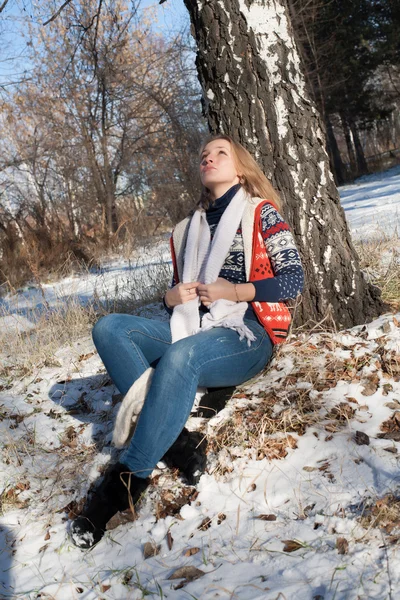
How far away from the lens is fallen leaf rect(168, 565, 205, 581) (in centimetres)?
179

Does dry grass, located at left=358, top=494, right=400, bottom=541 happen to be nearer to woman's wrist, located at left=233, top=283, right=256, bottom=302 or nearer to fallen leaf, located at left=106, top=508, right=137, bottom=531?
fallen leaf, located at left=106, top=508, right=137, bottom=531

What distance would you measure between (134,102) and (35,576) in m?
12.7

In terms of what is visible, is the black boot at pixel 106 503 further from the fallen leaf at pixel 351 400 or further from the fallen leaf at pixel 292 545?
A: the fallen leaf at pixel 351 400

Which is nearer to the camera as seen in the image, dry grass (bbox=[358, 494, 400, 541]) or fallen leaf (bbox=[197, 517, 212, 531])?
dry grass (bbox=[358, 494, 400, 541])

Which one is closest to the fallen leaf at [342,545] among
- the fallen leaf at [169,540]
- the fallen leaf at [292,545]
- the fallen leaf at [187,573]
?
the fallen leaf at [292,545]

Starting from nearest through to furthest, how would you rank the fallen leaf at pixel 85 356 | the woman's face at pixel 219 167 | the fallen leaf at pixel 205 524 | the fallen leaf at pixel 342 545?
the fallen leaf at pixel 342 545 < the fallen leaf at pixel 205 524 < the woman's face at pixel 219 167 < the fallen leaf at pixel 85 356

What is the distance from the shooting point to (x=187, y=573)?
1808mm

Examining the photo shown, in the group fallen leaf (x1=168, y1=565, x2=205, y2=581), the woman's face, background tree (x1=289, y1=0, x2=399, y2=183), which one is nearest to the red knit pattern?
the woman's face

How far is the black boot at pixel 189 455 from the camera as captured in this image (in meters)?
2.23

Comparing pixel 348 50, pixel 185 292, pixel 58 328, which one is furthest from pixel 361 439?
pixel 348 50

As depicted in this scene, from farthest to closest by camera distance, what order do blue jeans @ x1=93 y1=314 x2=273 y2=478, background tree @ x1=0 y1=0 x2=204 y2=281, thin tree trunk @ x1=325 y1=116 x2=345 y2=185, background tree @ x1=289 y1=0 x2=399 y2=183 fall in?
1. thin tree trunk @ x1=325 y1=116 x2=345 y2=185
2. background tree @ x1=289 y1=0 x2=399 y2=183
3. background tree @ x1=0 y1=0 x2=204 y2=281
4. blue jeans @ x1=93 y1=314 x2=273 y2=478

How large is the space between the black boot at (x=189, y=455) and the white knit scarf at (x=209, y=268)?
1.57 ft

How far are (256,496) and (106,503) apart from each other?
1.96 feet

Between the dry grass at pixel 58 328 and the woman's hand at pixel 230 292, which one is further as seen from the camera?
the dry grass at pixel 58 328
